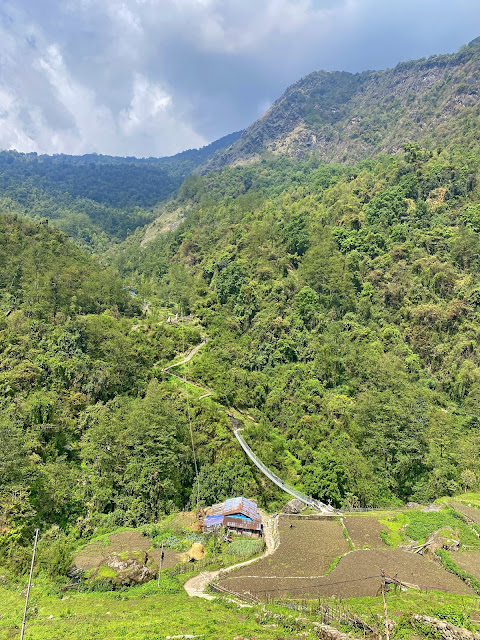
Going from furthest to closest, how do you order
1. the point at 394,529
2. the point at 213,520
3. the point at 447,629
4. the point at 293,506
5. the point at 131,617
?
1. the point at 293,506
2. the point at 213,520
3. the point at 394,529
4. the point at 131,617
5. the point at 447,629

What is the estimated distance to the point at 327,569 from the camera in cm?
2152

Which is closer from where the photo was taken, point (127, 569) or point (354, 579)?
point (354, 579)

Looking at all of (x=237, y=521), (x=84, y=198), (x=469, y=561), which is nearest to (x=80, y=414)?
(x=237, y=521)

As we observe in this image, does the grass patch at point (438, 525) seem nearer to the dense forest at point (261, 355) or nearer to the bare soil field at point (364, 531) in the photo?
the bare soil field at point (364, 531)

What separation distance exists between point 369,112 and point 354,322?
122 meters

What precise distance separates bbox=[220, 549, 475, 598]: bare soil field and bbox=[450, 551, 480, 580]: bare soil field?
0.91 metres

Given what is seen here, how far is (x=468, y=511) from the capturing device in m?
28.3

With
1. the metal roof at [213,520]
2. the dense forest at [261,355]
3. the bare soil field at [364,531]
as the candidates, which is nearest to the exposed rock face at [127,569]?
the dense forest at [261,355]

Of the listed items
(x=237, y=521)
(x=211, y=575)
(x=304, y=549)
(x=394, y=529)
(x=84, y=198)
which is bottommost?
(x=394, y=529)

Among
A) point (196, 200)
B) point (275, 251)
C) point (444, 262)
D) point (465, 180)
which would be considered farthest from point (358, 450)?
point (196, 200)

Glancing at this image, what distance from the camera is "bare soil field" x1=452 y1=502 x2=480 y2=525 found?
89.1 feet

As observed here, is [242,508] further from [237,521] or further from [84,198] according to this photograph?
[84,198]

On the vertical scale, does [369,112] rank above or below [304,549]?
above

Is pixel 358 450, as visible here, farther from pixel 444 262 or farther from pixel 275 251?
pixel 275 251
